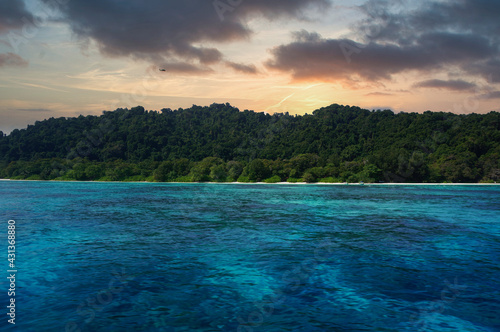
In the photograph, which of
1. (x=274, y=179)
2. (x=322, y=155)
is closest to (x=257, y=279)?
(x=274, y=179)

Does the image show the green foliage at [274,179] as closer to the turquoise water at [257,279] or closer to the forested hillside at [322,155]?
the forested hillside at [322,155]

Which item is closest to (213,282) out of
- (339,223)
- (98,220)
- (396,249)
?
(396,249)

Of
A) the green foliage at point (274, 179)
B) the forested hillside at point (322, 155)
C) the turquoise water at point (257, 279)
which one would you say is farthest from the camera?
the green foliage at point (274, 179)

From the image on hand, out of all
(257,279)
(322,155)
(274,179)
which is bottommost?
(274,179)

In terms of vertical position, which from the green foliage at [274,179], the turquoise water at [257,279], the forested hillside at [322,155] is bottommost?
the green foliage at [274,179]

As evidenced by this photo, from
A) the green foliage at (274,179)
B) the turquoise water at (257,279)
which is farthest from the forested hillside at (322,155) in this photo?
the turquoise water at (257,279)

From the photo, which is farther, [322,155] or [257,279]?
[322,155]

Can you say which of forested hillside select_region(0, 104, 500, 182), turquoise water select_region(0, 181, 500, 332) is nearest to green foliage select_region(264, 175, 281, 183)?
forested hillside select_region(0, 104, 500, 182)

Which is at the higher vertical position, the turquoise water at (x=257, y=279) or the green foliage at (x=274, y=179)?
the turquoise water at (x=257, y=279)

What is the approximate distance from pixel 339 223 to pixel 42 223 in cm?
2648

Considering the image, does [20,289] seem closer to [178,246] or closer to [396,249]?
[178,246]

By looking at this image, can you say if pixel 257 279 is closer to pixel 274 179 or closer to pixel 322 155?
pixel 274 179

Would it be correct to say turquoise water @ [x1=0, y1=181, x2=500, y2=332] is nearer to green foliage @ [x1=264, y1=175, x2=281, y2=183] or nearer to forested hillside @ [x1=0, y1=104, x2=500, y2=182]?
forested hillside @ [x1=0, y1=104, x2=500, y2=182]

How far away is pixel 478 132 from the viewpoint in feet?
422
